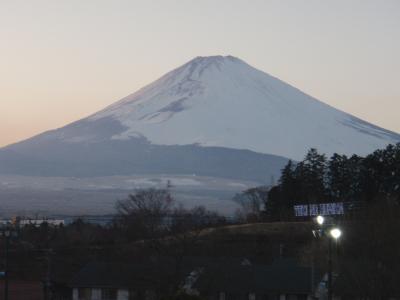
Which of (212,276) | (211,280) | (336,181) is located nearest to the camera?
(211,280)

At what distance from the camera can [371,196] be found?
74938mm

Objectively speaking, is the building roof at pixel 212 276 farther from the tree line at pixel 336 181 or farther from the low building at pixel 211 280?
the tree line at pixel 336 181

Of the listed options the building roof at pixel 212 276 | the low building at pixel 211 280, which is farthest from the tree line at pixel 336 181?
the low building at pixel 211 280

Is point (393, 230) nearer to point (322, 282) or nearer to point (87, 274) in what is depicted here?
point (322, 282)

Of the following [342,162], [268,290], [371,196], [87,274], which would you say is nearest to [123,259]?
[87,274]

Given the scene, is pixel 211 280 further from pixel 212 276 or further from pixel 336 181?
pixel 336 181

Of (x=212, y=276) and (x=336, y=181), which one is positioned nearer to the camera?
(x=212, y=276)

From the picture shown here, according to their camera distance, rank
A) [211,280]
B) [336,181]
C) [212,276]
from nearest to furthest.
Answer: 1. [211,280]
2. [212,276]
3. [336,181]

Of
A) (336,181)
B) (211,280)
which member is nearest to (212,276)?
(211,280)

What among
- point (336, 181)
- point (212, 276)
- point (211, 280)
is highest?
point (336, 181)

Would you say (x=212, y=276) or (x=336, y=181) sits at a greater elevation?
(x=336, y=181)

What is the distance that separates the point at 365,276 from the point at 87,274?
53.1ft

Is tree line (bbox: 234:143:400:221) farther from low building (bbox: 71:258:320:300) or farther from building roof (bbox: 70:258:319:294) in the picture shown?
low building (bbox: 71:258:320:300)

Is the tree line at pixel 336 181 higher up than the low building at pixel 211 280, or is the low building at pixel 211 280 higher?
the tree line at pixel 336 181
